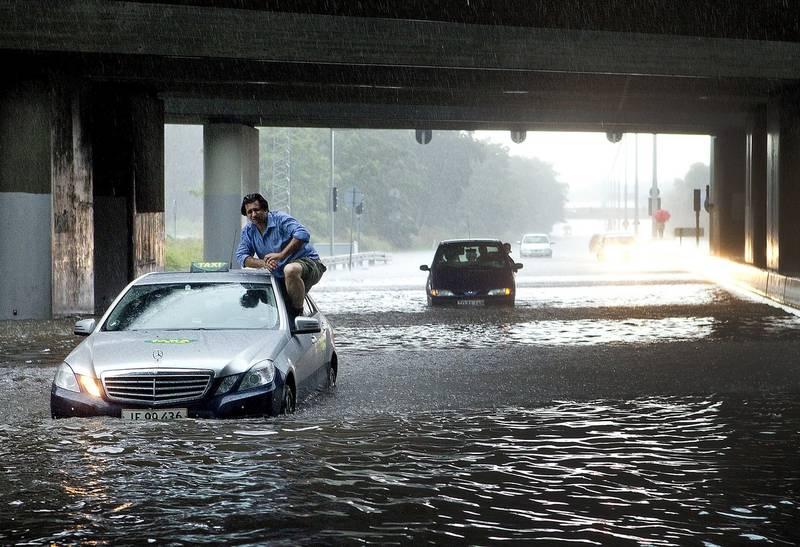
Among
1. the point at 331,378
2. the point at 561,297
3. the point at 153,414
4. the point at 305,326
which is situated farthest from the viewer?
the point at 561,297

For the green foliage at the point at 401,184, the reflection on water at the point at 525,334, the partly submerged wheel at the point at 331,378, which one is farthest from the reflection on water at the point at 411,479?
the green foliage at the point at 401,184

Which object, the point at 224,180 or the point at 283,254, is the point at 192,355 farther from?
the point at 224,180

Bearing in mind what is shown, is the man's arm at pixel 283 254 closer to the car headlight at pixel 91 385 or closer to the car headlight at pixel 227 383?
the car headlight at pixel 227 383

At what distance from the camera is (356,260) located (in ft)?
210

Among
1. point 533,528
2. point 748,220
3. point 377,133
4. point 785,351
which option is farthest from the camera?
point 377,133

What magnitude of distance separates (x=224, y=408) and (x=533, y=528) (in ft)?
11.2

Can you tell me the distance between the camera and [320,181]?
9800cm

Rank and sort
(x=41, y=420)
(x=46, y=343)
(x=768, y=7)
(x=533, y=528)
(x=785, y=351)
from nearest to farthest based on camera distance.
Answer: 1. (x=533, y=528)
2. (x=41, y=420)
3. (x=785, y=351)
4. (x=46, y=343)
5. (x=768, y=7)

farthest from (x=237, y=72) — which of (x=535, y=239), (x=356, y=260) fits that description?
(x=535, y=239)

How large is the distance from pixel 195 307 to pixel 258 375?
5.24 ft

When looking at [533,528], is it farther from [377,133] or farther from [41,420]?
[377,133]

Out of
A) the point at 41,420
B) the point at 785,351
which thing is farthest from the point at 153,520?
the point at 785,351

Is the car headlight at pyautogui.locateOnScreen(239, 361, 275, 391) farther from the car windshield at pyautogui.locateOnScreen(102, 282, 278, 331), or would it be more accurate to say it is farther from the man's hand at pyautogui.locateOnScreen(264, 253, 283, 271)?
the man's hand at pyautogui.locateOnScreen(264, 253, 283, 271)

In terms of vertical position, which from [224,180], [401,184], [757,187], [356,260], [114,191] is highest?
[401,184]
